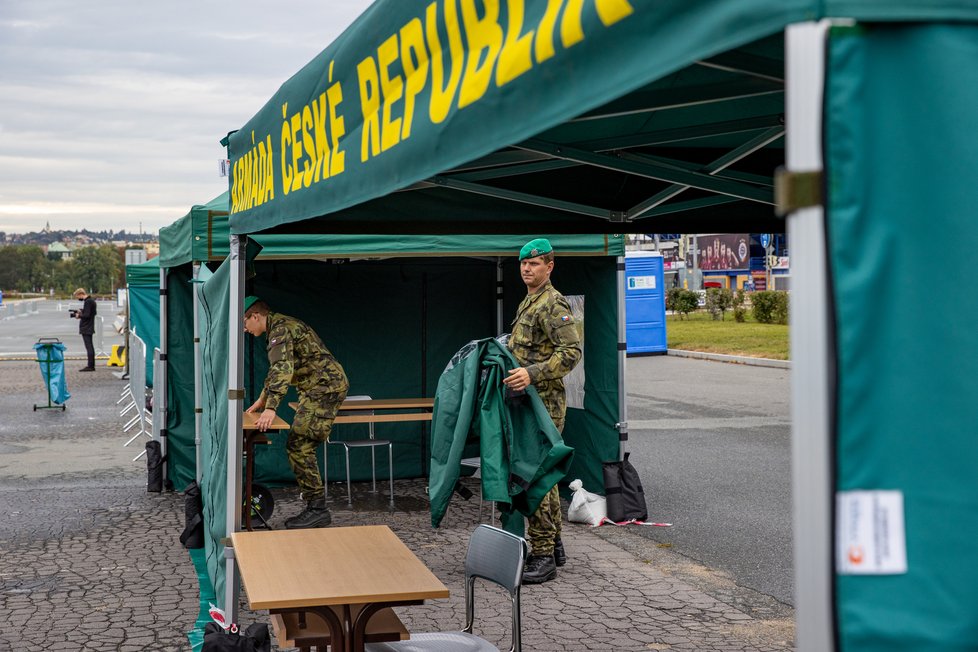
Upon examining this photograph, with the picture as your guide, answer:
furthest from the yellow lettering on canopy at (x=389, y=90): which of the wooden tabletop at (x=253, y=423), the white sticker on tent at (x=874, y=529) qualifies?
the wooden tabletop at (x=253, y=423)

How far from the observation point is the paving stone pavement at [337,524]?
5926 mm

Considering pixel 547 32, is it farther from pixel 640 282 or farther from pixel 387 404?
pixel 640 282

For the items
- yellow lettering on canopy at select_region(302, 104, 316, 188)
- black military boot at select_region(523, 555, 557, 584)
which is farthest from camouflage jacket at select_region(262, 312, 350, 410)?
yellow lettering on canopy at select_region(302, 104, 316, 188)

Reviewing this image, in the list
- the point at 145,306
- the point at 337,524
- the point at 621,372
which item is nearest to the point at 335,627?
the point at 337,524

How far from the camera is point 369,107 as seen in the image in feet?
10.4

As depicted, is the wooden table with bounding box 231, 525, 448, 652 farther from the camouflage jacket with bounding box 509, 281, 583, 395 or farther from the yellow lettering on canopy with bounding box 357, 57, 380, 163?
the camouflage jacket with bounding box 509, 281, 583, 395

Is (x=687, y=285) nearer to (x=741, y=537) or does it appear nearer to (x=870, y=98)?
(x=741, y=537)

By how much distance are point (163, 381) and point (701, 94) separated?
8.51m

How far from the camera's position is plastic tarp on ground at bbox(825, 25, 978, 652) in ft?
4.63

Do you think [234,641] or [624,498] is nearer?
[234,641]

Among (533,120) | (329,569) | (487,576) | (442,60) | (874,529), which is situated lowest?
(487,576)

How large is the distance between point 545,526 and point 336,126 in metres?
3.97

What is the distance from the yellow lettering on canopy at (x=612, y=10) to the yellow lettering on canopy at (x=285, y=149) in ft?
8.19

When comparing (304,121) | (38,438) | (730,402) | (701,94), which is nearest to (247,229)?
(304,121)
